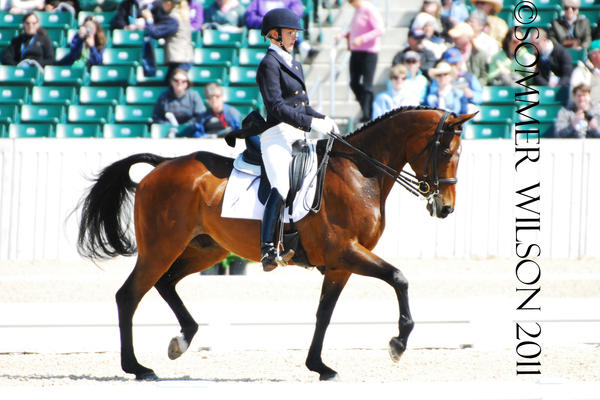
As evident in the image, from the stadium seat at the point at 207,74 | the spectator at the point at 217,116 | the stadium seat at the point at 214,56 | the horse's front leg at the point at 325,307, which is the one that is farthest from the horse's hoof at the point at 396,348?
the stadium seat at the point at 214,56

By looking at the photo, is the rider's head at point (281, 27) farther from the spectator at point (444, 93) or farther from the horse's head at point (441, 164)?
the spectator at point (444, 93)

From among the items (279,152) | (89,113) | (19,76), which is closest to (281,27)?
(279,152)

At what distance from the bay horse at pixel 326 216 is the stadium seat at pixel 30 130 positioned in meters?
6.50

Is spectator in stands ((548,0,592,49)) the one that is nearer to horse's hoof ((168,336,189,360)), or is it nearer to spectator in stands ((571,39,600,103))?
spectator in stands ((571,39,600,103))

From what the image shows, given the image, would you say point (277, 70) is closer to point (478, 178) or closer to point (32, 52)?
point (478, 178)

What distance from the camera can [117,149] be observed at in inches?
445

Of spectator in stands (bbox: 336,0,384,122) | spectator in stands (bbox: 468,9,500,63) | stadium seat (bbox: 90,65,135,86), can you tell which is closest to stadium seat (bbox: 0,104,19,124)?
stadium seat (bbox: 90,65,135,86)

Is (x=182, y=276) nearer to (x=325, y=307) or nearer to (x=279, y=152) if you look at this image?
(x=325, y=307)

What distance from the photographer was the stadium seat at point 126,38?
13.8 m

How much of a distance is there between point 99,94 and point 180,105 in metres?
1.63

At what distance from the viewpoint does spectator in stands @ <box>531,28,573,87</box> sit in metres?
12.4

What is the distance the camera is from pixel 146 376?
19.5 feet

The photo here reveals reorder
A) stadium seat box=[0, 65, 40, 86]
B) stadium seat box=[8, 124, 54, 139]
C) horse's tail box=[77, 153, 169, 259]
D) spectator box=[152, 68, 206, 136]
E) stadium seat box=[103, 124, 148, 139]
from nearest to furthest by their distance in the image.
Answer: horse's tail box=[77, 153, 169, 259], spectator box=[152, 68, 206, 136], stadium seat box=[103, 124, 148, 139], stadium seat box=[8, 124, 54, 139], stadium seat box=[0, 65, 40, 86]

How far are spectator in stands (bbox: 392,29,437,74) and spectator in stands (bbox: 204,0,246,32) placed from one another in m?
2.61
